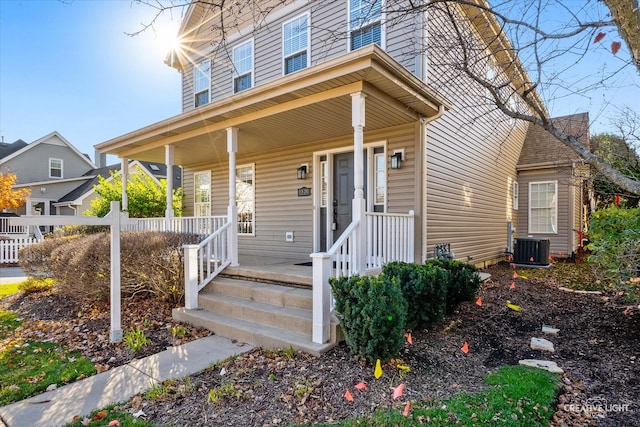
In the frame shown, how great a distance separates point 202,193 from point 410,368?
26.1 feet

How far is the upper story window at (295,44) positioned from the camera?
7.45 meters

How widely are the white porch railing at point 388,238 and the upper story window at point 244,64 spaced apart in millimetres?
5348

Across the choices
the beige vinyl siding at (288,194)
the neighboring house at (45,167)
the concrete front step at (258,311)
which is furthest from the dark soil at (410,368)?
the neighboring house at (45,167)

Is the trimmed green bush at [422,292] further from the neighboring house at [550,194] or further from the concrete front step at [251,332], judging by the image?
the neighboring house at [550,194]

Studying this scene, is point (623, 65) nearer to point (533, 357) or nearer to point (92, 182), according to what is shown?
point (533, 357)

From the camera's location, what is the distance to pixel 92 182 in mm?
19234

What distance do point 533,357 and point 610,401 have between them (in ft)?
2.76

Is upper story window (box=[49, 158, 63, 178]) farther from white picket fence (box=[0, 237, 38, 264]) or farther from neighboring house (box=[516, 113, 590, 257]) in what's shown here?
neighboring house (box=[516, 113, 590, 257])

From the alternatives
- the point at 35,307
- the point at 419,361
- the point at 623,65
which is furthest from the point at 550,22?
the point at 35,307

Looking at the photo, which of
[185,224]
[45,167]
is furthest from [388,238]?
[45,167]

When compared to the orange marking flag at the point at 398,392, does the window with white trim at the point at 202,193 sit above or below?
above

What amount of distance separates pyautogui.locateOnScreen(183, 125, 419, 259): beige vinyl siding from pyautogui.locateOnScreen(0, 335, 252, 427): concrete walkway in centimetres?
366

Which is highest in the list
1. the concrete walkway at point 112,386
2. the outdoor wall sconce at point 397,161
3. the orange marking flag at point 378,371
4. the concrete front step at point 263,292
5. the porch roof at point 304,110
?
the porch roof at point 304,110

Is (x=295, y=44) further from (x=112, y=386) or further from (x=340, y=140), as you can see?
(x=112, y=386)
